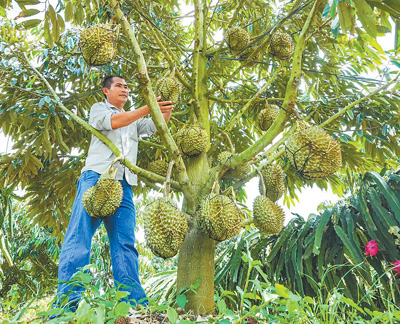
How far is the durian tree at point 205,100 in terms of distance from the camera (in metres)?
1.88

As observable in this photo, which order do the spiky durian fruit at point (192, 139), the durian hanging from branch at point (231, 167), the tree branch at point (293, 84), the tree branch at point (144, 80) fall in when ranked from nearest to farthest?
the tree branch at point (293, 84), the tree branch at point (144, 80), the durian hanging from branch at point (231, 167), the spiky durian fruit at point (192, 139)

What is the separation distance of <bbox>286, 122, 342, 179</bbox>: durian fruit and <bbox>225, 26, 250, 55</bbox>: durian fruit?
1341 mm

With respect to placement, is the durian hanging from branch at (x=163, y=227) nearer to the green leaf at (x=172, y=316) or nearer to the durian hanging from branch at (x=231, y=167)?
the durian hanging from branch at (x=231, y=167)

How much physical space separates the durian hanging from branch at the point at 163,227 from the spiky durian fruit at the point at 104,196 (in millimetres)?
314

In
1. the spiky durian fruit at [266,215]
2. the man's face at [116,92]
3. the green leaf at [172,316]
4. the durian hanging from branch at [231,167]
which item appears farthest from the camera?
the man's face at [116,92]

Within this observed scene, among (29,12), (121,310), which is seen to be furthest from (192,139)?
(121,310)

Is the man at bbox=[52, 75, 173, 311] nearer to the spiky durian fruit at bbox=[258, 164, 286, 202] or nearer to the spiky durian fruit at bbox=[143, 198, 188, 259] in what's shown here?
the spiky durian fruit at bbox=[143, 198, 188, 259]

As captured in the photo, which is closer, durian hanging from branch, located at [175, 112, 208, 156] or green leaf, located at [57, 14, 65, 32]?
green leaf, located at [57, 14, 65, 32]

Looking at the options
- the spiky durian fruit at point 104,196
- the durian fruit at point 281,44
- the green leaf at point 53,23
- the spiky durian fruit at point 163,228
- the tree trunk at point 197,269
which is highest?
the durian fruit at point 281,44

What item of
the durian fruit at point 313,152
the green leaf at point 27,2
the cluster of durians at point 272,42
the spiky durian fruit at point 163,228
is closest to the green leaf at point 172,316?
the spiky durian fruit at point 163,228

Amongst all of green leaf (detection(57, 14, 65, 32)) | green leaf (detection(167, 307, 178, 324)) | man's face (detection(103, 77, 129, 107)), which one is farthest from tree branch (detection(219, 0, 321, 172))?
green leaf (detection(57, 14, 65, 32))

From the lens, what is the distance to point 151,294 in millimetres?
3260

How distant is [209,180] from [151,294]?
4.99ft

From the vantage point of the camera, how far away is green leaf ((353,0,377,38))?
1299 mm
